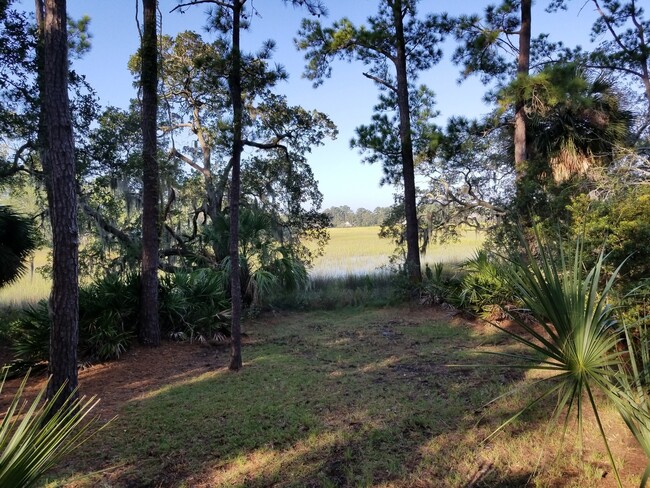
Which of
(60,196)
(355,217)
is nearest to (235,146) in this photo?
(60,196)

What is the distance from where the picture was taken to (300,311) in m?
12.0

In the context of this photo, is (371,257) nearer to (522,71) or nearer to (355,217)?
(522,71)

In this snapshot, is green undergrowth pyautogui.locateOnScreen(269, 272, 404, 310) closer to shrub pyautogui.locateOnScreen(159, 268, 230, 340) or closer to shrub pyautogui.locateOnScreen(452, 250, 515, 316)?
shrub pyautogui.locateOnScreen(452, 250, 515, 316)

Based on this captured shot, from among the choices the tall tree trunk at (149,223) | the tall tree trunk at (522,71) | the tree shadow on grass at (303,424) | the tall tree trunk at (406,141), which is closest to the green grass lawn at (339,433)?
the tree shadow on grass at (303,424)

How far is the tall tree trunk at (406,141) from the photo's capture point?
11586 mm

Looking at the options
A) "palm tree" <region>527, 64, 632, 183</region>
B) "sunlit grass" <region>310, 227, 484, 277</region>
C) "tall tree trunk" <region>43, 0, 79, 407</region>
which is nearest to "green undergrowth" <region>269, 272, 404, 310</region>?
"sunlit grass" <region>310, 227, 484, 277</region>

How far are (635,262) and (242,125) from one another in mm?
5167

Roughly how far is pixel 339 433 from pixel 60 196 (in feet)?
11.7

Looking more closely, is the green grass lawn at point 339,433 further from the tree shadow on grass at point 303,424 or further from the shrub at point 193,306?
the shrub at point 193,306

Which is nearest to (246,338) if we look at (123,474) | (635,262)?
(123,474)

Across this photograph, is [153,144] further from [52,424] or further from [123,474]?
[52,424]

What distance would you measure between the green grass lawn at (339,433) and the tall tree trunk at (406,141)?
5382mm

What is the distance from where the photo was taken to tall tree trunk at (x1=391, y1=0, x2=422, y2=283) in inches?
456

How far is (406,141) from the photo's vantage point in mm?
11508
